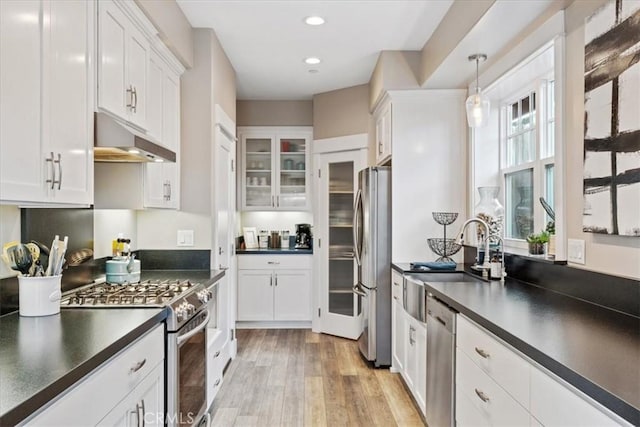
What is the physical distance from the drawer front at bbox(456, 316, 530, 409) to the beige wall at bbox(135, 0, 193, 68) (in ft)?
7.70

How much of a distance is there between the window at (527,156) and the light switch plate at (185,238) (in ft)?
7.63

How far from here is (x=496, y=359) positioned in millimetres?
1672

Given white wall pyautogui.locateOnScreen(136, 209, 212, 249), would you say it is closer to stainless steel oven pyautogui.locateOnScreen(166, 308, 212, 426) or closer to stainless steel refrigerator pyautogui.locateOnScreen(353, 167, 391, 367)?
stainless steel oven pyautogui.locateOnScreen(166, 308, 212, 426)

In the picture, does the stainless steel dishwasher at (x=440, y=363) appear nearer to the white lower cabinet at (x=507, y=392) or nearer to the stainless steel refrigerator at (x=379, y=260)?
the white lower cabinet at (x=507, y=392)

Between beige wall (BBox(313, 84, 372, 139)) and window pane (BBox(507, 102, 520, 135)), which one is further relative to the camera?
beige wall (BBox(313, 84, 372, 139))

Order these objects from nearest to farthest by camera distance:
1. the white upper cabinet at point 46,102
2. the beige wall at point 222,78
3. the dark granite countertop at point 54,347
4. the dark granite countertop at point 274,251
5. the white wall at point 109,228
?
the dark granite countertop at point 54,347 < the white upper cabinet at point 46,102 < the white wall at point 109,228 < the beige wall at point 222,78 < the dark granite countertop at point 274,251

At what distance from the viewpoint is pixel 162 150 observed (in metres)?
2.35

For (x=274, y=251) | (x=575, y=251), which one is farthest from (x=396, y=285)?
(x=274, y=251)

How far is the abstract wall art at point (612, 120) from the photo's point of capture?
5.57 ft

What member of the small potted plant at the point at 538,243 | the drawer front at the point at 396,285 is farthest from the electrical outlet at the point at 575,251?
the drawer front at the point at 396,285

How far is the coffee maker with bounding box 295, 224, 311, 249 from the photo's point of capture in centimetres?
555

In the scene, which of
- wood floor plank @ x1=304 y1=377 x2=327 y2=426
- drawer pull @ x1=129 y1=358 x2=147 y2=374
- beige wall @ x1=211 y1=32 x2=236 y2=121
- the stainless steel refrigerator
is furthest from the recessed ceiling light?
wood floor plank @ x1=304 y1=377 x2=327 y2=426

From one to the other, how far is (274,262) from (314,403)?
2.22 metres

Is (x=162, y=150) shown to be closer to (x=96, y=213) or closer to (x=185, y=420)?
(x=96, y=213)
